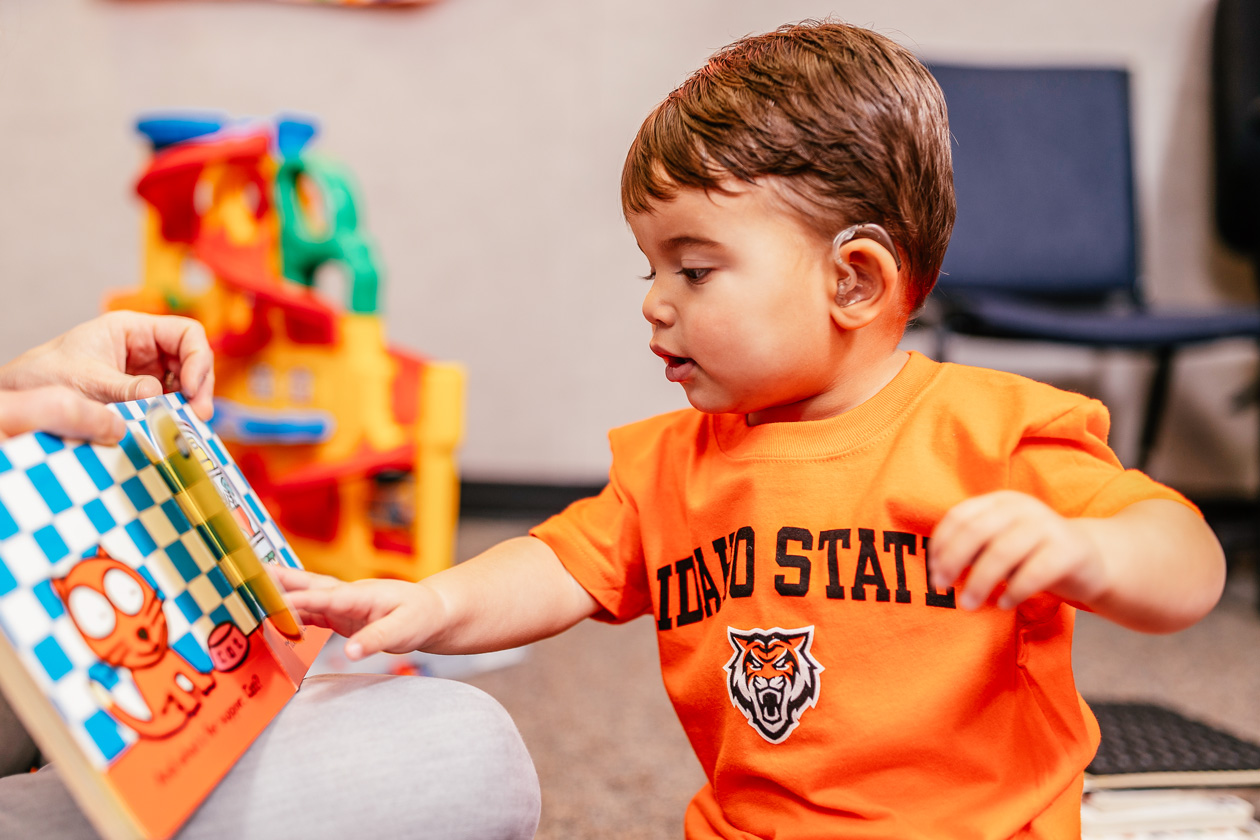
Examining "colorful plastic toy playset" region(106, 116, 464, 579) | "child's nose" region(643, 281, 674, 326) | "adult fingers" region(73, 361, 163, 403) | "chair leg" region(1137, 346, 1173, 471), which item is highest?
"child's nose" region(643, 281, 674, 326)

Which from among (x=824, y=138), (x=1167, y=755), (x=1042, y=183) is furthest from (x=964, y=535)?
(x=1042, y=183)

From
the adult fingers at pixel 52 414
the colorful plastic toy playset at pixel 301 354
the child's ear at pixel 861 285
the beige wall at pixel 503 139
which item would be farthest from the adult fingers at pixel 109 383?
the beige wall at pixel 503 139

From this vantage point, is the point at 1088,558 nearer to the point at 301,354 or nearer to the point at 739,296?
the point at 739,296

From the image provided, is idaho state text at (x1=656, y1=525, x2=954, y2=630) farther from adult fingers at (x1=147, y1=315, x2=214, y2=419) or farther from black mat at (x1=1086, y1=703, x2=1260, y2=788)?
black mat at (x1=1086, y1=703, x2=1260, y2=788)

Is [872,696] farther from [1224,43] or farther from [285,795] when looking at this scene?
[1224,43]

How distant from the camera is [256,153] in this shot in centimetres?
145

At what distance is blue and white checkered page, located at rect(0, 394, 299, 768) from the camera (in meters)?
0.34

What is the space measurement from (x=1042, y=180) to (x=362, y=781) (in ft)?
5.81

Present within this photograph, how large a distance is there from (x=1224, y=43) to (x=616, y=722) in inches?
69.3

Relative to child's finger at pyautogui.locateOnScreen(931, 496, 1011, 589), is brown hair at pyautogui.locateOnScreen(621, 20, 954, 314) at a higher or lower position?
higher

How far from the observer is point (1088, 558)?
399 millimetres

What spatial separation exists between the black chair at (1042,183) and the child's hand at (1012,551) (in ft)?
4.72

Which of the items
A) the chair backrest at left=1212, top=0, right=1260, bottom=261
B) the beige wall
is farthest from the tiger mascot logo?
the chair backrest at left=1212, top=0, right=1260, bottom=261

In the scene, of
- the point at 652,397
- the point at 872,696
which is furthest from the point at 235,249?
the point at 872,696
